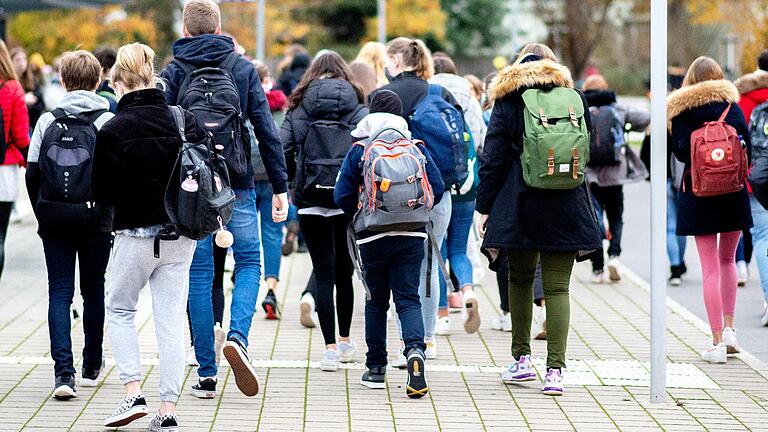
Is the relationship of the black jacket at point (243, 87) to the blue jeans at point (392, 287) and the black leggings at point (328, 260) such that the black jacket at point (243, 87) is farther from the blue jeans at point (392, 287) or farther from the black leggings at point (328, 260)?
the black leggings at point (328, 260)

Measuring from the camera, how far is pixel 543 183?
6781 millimetres

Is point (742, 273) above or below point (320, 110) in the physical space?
below

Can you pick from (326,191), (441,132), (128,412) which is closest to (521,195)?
(441,132)

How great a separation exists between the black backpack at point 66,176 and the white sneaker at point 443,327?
300cm

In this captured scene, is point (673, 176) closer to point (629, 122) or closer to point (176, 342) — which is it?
point (629, 122)

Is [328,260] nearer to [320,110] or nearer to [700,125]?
[320,110]

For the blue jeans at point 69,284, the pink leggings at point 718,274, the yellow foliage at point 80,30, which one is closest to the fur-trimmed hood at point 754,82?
the pink leggings at point 718,274

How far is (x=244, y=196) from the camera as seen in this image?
22.5ft

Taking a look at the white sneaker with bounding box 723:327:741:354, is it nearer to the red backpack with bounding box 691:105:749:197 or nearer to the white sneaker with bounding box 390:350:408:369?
the red backpack with bounding box 691:105:749:197

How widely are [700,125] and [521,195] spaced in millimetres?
1787

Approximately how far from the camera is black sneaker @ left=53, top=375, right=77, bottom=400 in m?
6.68

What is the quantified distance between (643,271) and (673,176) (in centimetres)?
216

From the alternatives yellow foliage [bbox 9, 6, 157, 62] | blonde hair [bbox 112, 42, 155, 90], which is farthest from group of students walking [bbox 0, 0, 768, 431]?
yellow foliage [bbox 9, 6, 157, 62]

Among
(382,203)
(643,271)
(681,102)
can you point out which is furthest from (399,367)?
(643,271)
